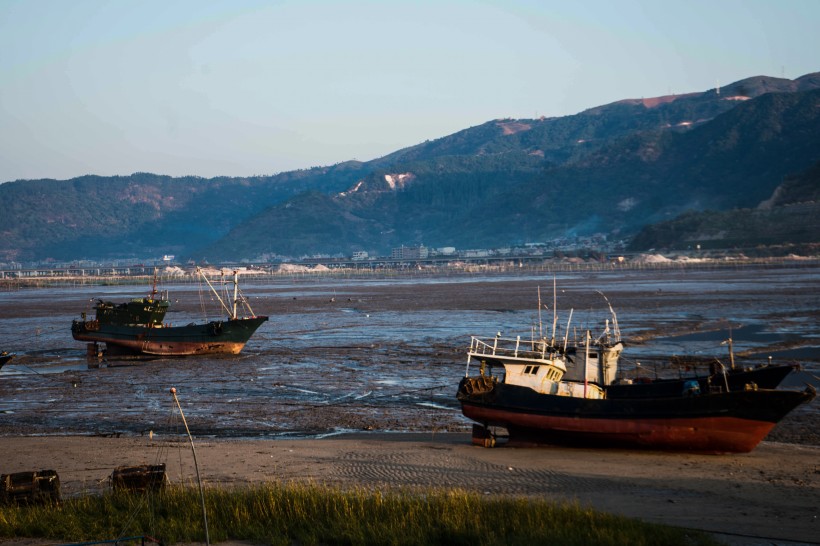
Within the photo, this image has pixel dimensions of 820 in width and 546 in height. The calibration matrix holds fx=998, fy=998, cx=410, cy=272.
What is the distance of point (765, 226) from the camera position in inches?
7431

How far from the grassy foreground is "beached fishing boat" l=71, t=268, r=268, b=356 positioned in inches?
1122

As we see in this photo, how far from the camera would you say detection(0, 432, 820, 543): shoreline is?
54.9 feet

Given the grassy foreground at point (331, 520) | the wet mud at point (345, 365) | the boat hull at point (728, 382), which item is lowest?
the wet mud at point (345, 365)

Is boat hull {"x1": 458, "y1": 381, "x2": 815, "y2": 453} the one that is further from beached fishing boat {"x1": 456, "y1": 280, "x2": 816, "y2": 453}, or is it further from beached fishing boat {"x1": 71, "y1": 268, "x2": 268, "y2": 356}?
beached fishing boat {"x1": 71, "y1": 268, "x2": 268, "y2": 356}

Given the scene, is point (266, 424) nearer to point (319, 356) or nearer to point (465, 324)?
point (319, 356)

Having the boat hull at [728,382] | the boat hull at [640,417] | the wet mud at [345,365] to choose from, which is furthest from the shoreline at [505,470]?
the wet mud at [345,365]

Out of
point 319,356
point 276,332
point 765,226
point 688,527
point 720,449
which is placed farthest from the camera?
point 765,226

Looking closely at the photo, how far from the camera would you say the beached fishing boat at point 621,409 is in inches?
844

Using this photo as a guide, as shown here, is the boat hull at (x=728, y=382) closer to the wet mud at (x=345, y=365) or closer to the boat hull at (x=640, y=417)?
the boat hull at (x=640, y=417)

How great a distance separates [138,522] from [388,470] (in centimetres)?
545

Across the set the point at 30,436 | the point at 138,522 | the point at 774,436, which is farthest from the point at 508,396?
the point at 30,436

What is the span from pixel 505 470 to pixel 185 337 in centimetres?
2859

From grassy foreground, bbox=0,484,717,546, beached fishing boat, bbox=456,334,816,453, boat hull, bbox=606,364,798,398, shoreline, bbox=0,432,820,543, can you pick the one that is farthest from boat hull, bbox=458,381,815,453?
grassy foreground, bbox=0,484,717,546

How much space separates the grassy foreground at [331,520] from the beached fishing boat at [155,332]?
93.5 ft
